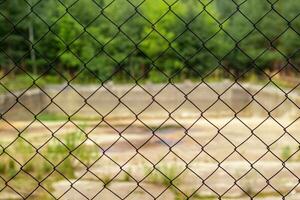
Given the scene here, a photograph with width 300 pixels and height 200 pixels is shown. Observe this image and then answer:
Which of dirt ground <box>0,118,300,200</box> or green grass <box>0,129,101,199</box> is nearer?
dirt ground <box>0,118,300,200</box>

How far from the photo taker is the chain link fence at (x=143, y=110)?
3.05 metres

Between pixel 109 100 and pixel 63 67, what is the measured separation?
780 centimetres

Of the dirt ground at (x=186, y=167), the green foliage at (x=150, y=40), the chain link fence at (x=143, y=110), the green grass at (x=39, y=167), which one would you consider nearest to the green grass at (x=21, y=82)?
the chain link fence at (x=143, y=110)

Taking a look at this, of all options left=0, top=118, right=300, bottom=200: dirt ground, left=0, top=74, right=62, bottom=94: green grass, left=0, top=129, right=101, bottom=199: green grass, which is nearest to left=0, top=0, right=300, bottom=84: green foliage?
left=0, top=74, right=62, bottom=94: green grass

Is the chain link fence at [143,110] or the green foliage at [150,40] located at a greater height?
the green foliage at [150,40]

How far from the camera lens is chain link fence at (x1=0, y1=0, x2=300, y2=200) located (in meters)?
3.05

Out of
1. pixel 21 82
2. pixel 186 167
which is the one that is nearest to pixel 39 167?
pixel 186 167

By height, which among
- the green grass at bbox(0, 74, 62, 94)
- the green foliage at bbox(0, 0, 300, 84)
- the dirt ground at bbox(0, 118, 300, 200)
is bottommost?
the dirt ground at bbox(0, 118, 300, 200)

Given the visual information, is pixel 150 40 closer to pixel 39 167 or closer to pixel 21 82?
pixel 21 82

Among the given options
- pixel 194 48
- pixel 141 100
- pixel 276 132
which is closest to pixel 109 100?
pixel 141 100

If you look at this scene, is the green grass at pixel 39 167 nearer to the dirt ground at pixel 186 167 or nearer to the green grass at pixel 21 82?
the dirt ground at pixel 186 167

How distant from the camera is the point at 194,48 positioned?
24.2 m

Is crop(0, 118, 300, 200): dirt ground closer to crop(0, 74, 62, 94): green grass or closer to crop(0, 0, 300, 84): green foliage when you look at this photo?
crop(0, 74, 62, 94): green grass

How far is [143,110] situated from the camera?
279 centimetres
